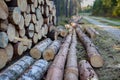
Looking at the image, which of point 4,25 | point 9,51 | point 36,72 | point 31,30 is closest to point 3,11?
point 4,25

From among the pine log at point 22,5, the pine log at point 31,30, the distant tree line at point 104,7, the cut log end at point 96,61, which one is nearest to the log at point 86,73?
the cut log end at point 96,61

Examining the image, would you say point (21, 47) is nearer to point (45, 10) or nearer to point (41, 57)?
point (41, 57)

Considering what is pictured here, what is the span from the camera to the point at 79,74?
5582 millimetres

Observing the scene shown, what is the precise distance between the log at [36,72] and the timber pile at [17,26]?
76cm

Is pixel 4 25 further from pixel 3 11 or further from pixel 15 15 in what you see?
pixel 15 15

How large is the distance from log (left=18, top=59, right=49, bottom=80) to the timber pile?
761 millimetres

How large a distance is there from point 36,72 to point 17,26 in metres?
1.81

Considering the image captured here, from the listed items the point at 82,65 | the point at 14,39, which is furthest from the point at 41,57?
the point at 82,65

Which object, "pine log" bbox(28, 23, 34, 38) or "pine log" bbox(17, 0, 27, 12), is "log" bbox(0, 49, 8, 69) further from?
"pine log" bbox(28, 23, 34, 38)

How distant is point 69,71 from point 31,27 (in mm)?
3043

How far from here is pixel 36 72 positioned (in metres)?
5.39

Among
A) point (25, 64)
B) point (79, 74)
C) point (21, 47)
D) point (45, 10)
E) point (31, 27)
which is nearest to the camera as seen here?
point (79, 74)

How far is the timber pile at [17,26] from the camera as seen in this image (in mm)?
5660

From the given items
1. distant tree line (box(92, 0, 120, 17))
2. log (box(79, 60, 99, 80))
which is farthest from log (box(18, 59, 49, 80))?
distant tree line (box(92, 0, 120, 17))
